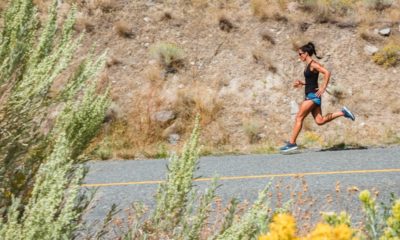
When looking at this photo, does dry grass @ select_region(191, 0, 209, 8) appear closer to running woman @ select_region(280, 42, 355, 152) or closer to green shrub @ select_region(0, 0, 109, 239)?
running woman @ select_region(280, 42, 355, 152)

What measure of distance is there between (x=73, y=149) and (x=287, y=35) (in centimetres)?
1345

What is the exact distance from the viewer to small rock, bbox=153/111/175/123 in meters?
13.1

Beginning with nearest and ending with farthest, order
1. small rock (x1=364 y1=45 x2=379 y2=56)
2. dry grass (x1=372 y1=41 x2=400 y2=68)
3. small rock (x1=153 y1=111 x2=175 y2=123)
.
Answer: small rock (x1=153 y1=111 x2=175 y2=123), dry grass (x1=372 y1=41 x2=400 y2=68), small rock (x1=364 y1=45 x2=379 y2=56)

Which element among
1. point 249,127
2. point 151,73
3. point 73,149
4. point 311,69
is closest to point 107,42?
point 151,73

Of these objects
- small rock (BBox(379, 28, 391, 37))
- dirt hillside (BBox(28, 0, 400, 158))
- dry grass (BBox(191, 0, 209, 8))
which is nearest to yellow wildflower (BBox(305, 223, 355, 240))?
dirt hillside (BBox(28, 0, 400, 158))

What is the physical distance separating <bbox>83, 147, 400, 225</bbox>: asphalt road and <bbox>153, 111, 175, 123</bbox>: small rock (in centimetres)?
339

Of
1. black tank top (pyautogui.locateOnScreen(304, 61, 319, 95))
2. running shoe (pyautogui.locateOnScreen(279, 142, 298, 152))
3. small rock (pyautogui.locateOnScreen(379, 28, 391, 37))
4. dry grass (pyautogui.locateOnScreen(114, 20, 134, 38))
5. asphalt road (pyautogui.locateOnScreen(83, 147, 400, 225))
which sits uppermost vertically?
dry grass (pyautogui.locateOnScreen(114, 20, 134, 38))

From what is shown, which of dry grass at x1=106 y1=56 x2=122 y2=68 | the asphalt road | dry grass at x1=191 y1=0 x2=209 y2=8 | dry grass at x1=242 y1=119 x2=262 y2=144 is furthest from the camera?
dry grass at x1=191 y1=0 x2=209 y2=8

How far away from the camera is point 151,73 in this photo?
47.9 ft

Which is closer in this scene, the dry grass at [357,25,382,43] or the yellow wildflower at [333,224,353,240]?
the yellow wildflower at [333,224,353,240]

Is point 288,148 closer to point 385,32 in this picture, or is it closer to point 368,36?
point 368,36

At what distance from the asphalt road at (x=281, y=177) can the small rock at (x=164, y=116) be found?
339 centimetres

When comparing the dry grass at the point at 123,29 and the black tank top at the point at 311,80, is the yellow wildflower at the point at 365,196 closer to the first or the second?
the black tank top at the point at 311,80

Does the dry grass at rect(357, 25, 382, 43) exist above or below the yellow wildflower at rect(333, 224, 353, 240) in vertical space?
below
